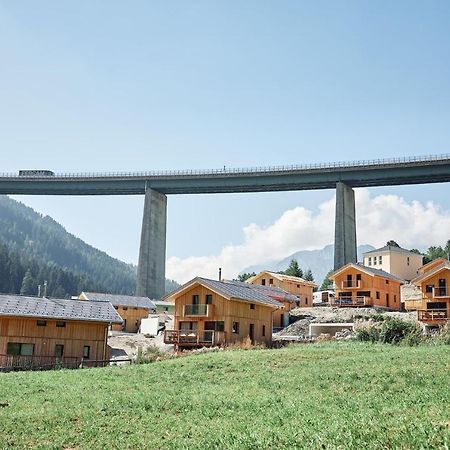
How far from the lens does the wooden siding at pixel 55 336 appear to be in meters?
41.2

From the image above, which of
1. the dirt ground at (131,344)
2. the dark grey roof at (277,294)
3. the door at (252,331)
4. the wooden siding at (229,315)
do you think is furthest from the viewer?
the dark grey roof at (277,294)

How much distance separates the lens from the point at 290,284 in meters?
85.9

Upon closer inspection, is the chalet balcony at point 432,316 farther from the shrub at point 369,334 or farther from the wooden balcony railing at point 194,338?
the wooden balcony railing at point 194,338

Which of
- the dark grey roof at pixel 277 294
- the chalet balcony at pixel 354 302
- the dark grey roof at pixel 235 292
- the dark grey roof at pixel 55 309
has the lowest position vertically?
the dark grey roof at pixel 55 309

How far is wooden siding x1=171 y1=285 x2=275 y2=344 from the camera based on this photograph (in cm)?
4844

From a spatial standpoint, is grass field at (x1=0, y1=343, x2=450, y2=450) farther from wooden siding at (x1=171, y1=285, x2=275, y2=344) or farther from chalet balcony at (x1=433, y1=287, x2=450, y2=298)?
chalet balcony at (x1=433, y1=287, x2=450, y2=298)

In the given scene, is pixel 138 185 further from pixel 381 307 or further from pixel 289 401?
pixel 289 401

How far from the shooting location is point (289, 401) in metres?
17.3

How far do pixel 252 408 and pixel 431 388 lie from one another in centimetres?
523

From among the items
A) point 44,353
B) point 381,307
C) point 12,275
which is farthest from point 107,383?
point 12,275

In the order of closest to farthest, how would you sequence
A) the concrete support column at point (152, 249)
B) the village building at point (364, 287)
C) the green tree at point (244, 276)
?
1. the village building at point (364, 287)
2. the concrete support column at point (152, 249)
3. the green tree at point (244, 276)

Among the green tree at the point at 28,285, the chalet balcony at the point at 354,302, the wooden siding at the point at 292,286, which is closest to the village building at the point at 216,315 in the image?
the chalet balcony at the point at 354,302

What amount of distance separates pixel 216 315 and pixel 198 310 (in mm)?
1720

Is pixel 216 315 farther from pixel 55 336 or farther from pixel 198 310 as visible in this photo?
pixel 55 336
